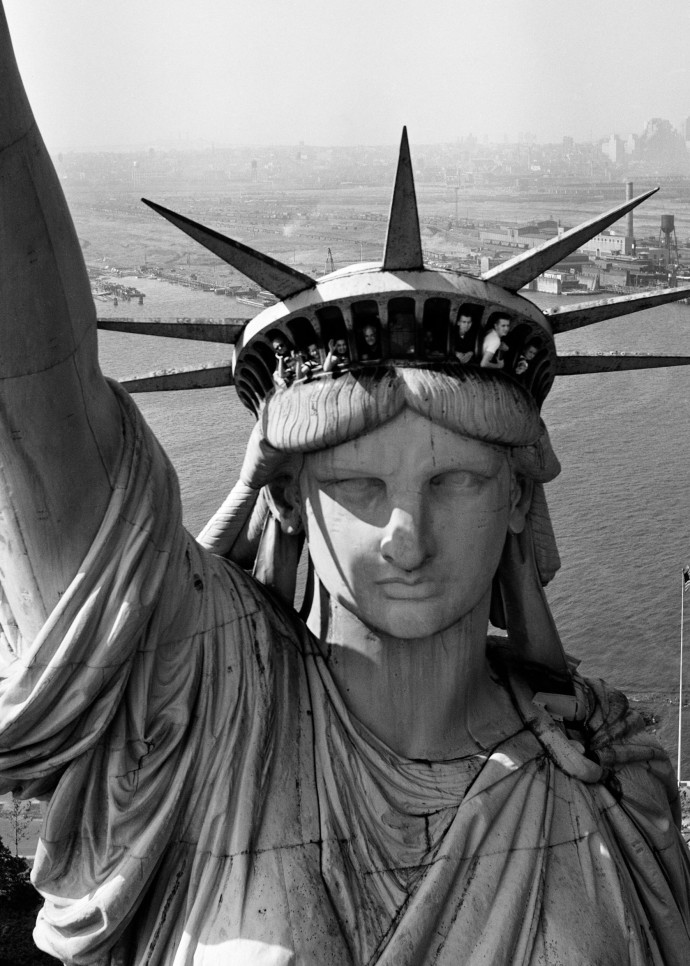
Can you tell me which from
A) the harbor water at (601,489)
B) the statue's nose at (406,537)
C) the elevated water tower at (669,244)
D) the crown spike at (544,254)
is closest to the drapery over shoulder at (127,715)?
the statue's nose at (406,537)

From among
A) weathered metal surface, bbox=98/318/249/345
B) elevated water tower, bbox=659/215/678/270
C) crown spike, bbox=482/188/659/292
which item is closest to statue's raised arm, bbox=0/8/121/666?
weathered metal surface, bbox=98/318/249/345

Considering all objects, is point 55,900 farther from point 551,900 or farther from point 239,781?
point 551,900

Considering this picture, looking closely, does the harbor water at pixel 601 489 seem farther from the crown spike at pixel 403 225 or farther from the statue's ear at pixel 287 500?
the crown spike at pixel 403 225

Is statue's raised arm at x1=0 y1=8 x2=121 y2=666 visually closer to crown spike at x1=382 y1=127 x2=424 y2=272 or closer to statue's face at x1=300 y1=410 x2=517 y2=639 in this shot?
statue's face at x1=300 y1=410 x2=517 y2=639

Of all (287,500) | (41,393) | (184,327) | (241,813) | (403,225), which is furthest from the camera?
(287,500)

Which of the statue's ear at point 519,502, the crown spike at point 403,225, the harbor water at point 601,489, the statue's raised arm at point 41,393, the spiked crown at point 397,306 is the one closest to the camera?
the statue's raised arm at point 41,393

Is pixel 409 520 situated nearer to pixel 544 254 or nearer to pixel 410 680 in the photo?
pixel 410 680

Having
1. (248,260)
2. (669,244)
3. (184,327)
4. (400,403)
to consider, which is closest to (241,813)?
(400,403)

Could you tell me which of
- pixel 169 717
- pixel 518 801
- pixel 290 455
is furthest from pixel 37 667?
pixel 518 801
